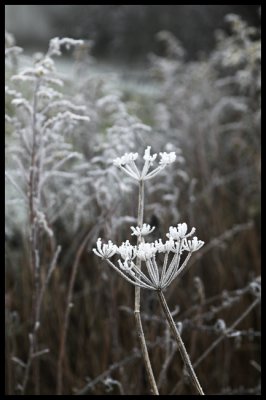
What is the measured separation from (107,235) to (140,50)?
2.84 meters

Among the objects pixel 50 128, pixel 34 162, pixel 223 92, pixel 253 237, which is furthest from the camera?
pixel 223 92

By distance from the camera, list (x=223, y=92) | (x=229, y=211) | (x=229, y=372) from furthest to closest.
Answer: (x=223, y=92), (x=229, y=211), (x=229, y=372)

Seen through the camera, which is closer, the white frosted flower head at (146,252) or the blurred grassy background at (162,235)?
the white frosted flower head at (146,252)

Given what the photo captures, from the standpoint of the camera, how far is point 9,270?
1804mm

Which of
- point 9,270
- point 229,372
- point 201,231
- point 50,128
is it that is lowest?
point 229,372

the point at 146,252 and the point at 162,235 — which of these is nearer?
the point at 146,252

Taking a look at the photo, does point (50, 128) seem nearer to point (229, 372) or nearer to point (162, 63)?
point (229, 372)

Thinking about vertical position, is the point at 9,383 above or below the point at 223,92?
below

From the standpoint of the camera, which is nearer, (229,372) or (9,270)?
(229,372)

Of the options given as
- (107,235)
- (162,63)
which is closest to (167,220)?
(107,235)

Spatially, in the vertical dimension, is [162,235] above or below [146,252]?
above

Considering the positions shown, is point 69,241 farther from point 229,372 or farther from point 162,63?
point 162,63

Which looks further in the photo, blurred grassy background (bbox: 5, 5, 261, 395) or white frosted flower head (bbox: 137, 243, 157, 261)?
blurred grassy background (bbox: 5, 5, 261, 395)

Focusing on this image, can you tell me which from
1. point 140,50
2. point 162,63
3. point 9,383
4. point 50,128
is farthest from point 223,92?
point 9,383
